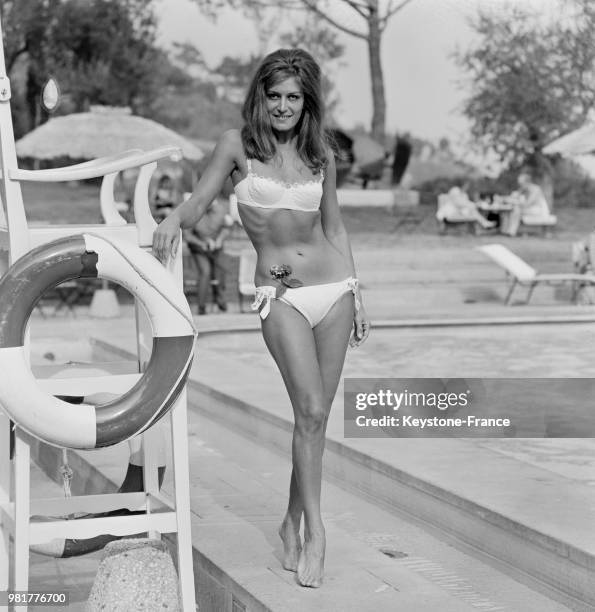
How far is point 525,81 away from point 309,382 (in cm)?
1944

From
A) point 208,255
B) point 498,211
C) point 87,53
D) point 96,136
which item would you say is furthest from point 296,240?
point 87,53

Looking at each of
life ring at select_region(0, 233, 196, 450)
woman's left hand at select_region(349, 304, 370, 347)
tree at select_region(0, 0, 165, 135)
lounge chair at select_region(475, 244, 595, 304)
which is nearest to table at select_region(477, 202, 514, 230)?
lounge chair at select_region(475, 244, 595, 304)

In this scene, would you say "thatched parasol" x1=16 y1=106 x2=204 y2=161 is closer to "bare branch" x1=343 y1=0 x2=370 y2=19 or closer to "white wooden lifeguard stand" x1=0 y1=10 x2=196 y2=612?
"bare branch" x1=343 y1=0 x2=370 y2=19

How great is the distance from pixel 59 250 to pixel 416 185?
20.2 m

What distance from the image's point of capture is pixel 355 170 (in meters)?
22.1

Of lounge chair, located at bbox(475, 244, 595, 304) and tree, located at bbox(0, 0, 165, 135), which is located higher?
tree, located at bbox(0, 0, 165, 135)

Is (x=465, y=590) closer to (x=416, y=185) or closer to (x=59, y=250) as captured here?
(x=59, y=250)

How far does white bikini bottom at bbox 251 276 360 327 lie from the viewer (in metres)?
3.03

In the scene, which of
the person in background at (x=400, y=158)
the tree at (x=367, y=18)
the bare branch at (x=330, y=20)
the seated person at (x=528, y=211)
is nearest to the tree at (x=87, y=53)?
the tree at (x=367, y=18)

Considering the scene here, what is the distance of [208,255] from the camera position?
11.0m

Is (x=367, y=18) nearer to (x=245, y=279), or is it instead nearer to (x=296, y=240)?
(x=245, y=279)

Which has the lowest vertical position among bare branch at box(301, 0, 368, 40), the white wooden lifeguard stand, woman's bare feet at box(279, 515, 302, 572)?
woman's bare feet at box(279, 515, 302, 572)

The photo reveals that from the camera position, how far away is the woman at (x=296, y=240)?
3.00m

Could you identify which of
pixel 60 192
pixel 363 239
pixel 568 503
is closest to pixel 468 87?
pixel 363 239
